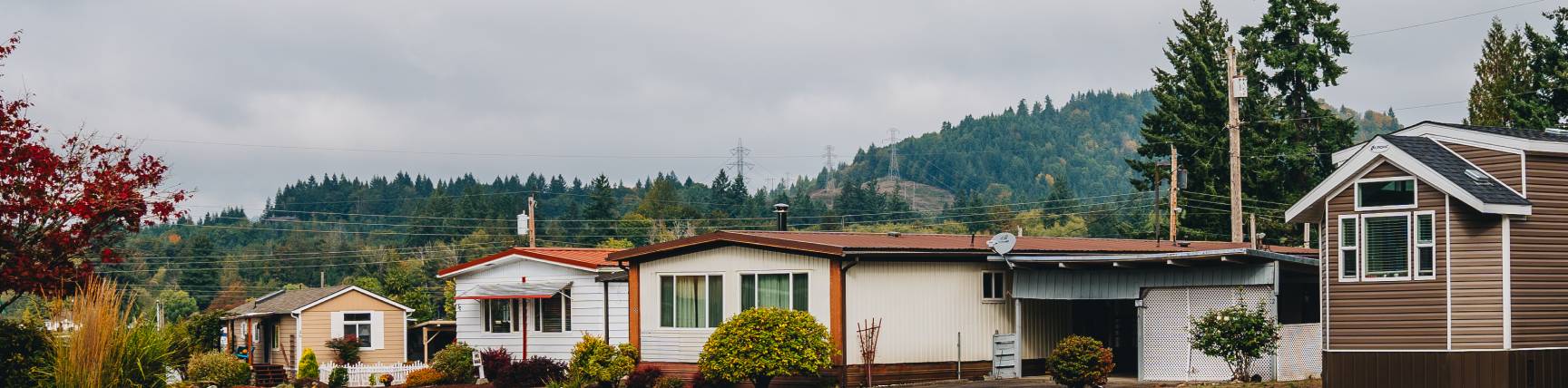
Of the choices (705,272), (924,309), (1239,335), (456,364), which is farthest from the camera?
(456,364)

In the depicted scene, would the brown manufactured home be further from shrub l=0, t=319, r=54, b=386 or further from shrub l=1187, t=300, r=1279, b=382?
shrub l=0, t=319, r=54, b=386

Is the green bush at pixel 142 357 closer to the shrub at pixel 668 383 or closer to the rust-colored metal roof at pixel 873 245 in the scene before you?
the shrub at pixel 668 383

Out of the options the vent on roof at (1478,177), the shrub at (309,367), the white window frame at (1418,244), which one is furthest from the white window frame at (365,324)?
the vent on roof at (1478,177)

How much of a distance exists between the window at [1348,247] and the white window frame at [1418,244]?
83 cm

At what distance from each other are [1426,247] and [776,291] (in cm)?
1084

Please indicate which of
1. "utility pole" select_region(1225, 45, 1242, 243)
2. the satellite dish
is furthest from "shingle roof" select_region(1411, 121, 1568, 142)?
"utility pole" select_region(1225, 45, 1242, 243)

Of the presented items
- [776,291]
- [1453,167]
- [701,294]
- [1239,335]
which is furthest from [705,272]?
[1453,167]

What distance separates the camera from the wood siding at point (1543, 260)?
2019 cm

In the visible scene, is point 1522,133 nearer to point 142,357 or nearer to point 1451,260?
point 1451,260

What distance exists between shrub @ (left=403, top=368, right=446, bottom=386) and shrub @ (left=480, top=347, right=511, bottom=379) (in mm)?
1592

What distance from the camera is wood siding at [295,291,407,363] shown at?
3988 cm

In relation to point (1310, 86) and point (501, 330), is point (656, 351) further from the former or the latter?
point (1310, 86)

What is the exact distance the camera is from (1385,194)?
21000 mm

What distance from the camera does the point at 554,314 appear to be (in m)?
33.3
